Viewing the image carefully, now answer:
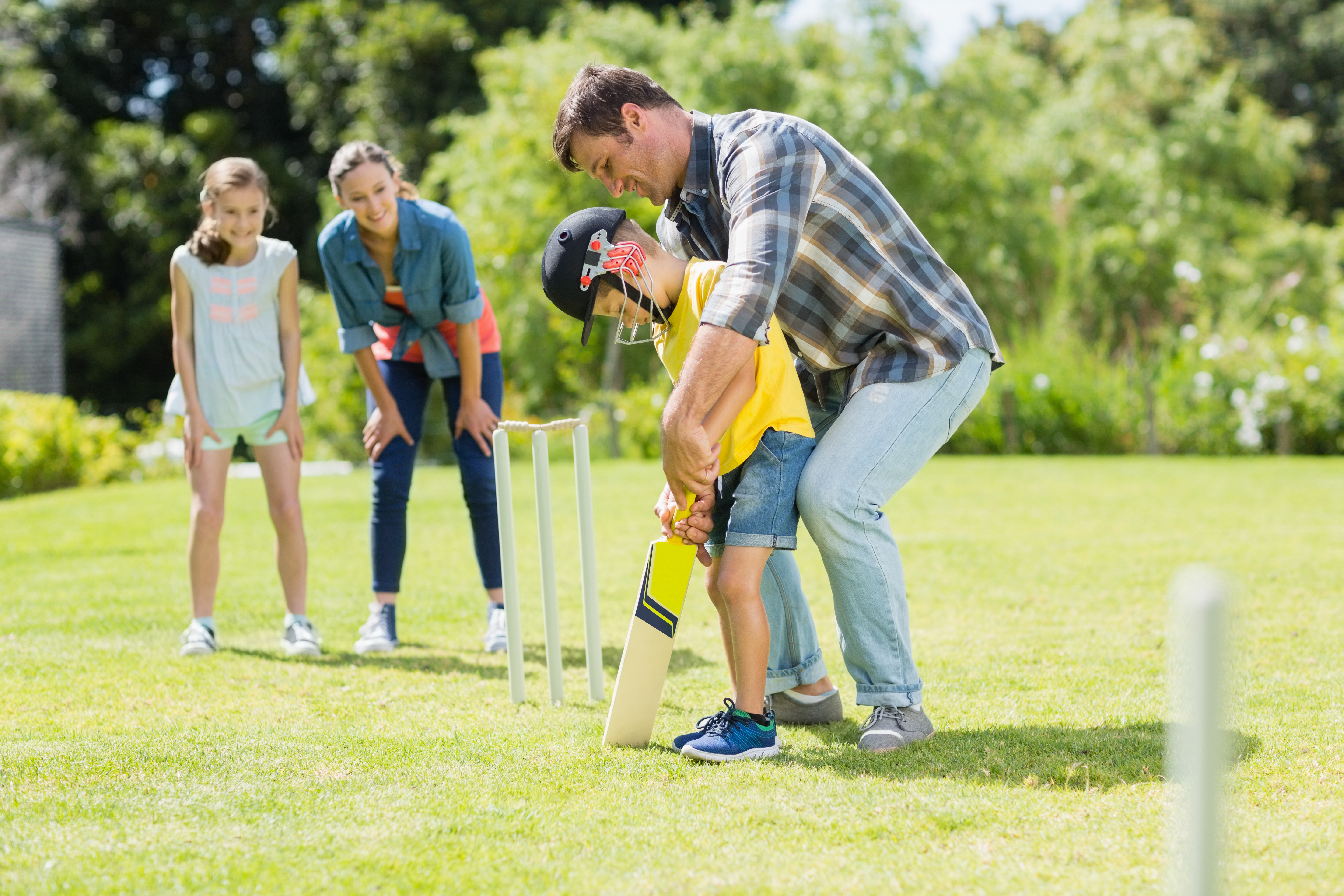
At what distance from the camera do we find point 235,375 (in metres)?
4.70

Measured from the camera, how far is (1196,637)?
1.20m

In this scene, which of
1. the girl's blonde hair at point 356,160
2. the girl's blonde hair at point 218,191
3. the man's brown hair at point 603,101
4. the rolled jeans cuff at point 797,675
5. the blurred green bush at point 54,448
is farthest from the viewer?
the blurred green bush at point 54,448

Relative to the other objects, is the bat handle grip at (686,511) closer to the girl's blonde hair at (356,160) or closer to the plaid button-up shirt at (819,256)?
the plaid button-up shirt at (819,256)

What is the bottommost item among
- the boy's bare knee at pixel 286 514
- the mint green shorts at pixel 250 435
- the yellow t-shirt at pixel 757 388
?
the boy's bare knee at pixel 286 514

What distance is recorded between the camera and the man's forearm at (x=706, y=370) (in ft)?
9.42

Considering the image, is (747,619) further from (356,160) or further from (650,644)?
(356,160)

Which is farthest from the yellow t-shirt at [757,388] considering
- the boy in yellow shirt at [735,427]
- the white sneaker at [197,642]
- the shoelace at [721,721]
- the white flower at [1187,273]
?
the white flower at [1187,273]

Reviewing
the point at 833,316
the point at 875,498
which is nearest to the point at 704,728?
the point at 875,498

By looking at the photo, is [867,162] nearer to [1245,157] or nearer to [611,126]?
[1245,157]

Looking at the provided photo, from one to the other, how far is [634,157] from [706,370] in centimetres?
63

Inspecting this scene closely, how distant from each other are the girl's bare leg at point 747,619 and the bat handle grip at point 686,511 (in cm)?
14

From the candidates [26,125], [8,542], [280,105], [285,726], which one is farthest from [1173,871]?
[280,105]

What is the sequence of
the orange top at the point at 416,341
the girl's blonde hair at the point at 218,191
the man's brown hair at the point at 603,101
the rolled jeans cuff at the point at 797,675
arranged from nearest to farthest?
the man's brown hair at the point at 603,101
the rolled jeans cuff at the point at 797,675
the girl's blonde hair at the point at 218,191
the orange top at the point at 416,341

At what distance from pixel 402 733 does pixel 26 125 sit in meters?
23.5
